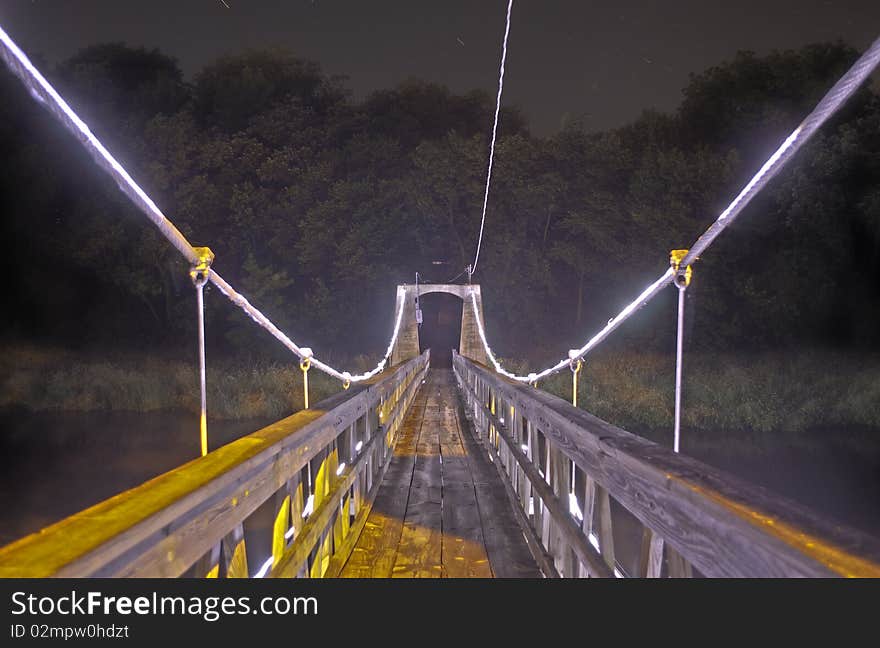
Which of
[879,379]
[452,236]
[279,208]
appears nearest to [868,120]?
[879,379]

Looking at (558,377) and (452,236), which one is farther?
(452,236)

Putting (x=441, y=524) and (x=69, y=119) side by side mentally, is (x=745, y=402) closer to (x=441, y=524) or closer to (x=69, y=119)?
(x=441, y=524)

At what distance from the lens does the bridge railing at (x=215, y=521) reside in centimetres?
108

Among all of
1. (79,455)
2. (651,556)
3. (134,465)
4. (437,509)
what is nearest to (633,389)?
(134,465)

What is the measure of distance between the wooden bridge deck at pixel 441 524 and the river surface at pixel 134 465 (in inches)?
224

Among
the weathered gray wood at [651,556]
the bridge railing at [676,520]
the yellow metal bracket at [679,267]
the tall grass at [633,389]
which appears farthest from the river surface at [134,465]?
the weathered gray wood at [651,556]

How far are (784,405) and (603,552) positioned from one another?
15.0 metres

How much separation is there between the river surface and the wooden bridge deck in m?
5.69

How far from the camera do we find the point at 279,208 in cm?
2670

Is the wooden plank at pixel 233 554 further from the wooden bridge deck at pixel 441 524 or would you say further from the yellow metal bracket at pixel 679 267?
the yellow metal bracket at pixel 679 267

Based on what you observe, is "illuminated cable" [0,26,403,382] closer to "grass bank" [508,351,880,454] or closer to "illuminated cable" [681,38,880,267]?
"illuminated cable" [681,38,880,267]

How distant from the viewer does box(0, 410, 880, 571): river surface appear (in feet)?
40.4

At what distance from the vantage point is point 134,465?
45.9 feet
